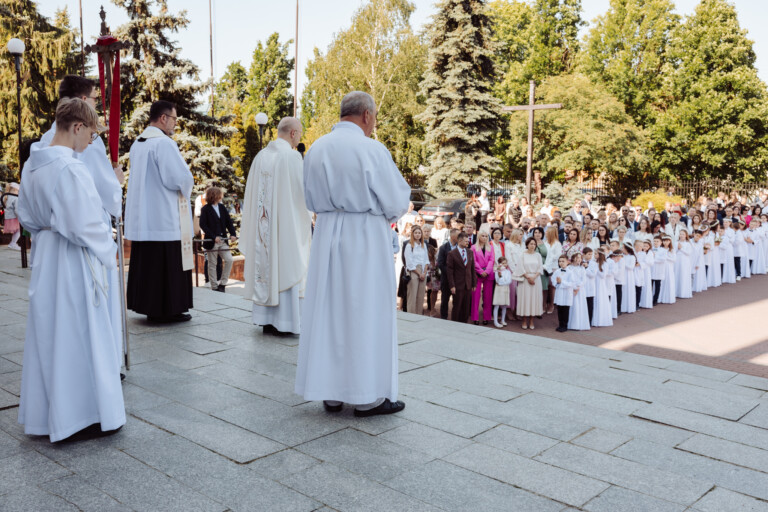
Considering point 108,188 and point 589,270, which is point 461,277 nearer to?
point 589,270

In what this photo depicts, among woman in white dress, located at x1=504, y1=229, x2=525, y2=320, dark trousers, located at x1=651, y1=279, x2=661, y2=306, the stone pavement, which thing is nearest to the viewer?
the stone pavement

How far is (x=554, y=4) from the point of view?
37.8m

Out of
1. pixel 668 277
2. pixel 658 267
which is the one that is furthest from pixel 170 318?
pixel 668 277

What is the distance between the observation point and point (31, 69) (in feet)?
78.0

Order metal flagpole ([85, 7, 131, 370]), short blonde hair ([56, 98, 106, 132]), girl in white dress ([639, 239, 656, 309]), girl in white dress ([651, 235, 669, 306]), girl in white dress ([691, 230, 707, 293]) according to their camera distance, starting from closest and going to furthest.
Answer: short blonde hair ([56, 98, 106, 132]) → metal flagpole ([85, 7, 131, 370]) → girl in white dress ([639, 239, 656, 309]) → girl in white dress ([651, 235, 669, 306]) → girl in white dress ([691, 230, 707, 293])

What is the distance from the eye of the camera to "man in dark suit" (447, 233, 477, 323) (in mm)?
10727

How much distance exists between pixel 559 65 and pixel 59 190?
38.1m

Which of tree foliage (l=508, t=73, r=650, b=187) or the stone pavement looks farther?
tree foliage (l=508, t=73, r=650, b=187)

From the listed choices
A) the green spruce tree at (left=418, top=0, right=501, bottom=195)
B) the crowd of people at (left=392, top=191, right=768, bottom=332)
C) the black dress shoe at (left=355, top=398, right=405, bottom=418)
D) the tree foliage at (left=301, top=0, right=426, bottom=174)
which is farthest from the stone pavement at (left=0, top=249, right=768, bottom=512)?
the tree foliage at (left=301, top=0, right=426, bottom=174)

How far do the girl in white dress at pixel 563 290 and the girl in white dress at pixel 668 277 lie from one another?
3.65 metres

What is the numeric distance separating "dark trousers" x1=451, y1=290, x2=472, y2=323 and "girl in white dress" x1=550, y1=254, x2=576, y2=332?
1.44 m

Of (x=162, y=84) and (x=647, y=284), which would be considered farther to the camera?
(x=162, y=84)

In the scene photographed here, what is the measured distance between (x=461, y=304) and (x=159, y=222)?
5952 mm

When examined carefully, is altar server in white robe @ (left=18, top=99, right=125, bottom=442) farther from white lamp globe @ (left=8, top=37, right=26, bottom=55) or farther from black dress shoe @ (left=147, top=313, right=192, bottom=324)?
white lamp globe @ (left=8, top=37, right=26, bottom=55)
